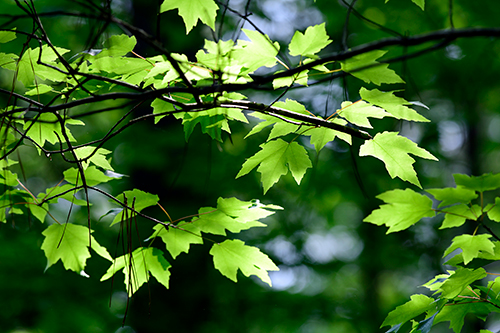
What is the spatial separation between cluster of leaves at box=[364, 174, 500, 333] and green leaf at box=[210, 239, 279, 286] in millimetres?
509

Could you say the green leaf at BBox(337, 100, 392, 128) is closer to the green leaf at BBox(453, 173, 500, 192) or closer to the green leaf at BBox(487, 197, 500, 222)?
the green leaf at BBox(453, 173, 500, 192)

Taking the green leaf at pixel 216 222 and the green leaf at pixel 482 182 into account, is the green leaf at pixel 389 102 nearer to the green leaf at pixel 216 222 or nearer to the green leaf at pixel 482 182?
the green leaf at pixel 482 182

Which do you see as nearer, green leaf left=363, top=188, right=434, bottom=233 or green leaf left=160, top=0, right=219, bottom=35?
green leaf left=160, top=0, right=219, bottom=35

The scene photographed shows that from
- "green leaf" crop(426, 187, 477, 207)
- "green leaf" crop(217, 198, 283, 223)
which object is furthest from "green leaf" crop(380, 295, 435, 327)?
"green leaf" crop(217, 198, 283, 223)

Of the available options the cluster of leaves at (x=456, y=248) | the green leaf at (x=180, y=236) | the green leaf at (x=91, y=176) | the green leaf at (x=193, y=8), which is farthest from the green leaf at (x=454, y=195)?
the green leaf at (x=91, y=176)

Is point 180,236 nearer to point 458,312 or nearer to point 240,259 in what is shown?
point 240,259

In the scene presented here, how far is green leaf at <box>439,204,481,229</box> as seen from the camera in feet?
4.11

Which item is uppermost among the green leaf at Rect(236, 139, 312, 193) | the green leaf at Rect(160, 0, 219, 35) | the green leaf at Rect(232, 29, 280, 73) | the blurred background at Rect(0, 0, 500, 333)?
the green leaf at Rect(160, 0, 219, 35)

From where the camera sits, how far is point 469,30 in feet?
1.65

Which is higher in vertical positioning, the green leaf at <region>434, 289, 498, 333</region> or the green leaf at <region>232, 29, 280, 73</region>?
the green leaf at <region>232, 29, 280, 73</region>

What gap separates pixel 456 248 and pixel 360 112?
2.15 feet

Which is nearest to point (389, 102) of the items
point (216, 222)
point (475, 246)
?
point (475, 246)

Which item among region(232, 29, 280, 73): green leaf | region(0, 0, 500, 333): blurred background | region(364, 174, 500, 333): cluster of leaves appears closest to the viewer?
region(232, 29, 280, 73): green leaf

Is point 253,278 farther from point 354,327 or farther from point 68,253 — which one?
point 68,253
